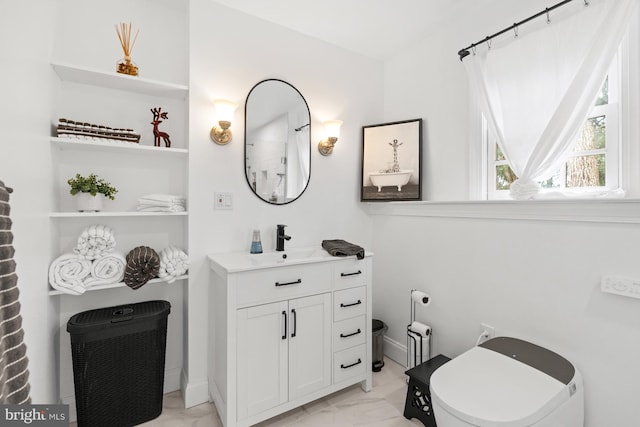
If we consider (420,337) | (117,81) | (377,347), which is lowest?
(377,347)

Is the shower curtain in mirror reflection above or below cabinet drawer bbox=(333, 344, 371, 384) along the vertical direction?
above

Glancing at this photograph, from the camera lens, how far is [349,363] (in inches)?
79.1

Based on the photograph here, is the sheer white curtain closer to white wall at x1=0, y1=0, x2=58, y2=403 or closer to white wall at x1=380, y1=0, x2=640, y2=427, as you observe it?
white wall at x1=380, y1=0, x2=640, y2=427

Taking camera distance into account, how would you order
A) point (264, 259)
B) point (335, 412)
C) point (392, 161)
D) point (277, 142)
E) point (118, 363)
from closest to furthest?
point (118, 363) < point (335, 412) < point (264, 259) < point (277, 142) < point (392, 161)

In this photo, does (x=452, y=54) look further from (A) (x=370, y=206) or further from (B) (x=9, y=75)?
(B) (x=9, y=75)

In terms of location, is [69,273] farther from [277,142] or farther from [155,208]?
[277,142]

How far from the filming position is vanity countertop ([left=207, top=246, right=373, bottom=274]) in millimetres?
1664

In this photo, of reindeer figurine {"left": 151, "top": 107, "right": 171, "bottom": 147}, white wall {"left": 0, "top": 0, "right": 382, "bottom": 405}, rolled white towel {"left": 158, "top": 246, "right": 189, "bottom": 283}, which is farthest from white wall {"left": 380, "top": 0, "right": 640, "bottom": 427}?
reindeer figurine {"left": 151, "top": 107, "right": 171, "bottom": 147}

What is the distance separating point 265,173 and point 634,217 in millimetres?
2010

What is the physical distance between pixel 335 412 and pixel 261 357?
0.63 metres

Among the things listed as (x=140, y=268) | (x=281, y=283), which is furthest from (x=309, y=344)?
(x=140, y=268)

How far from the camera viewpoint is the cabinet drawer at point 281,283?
1.64m

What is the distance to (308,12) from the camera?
2119 mm

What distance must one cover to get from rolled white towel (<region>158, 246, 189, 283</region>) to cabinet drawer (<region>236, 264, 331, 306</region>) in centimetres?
47
